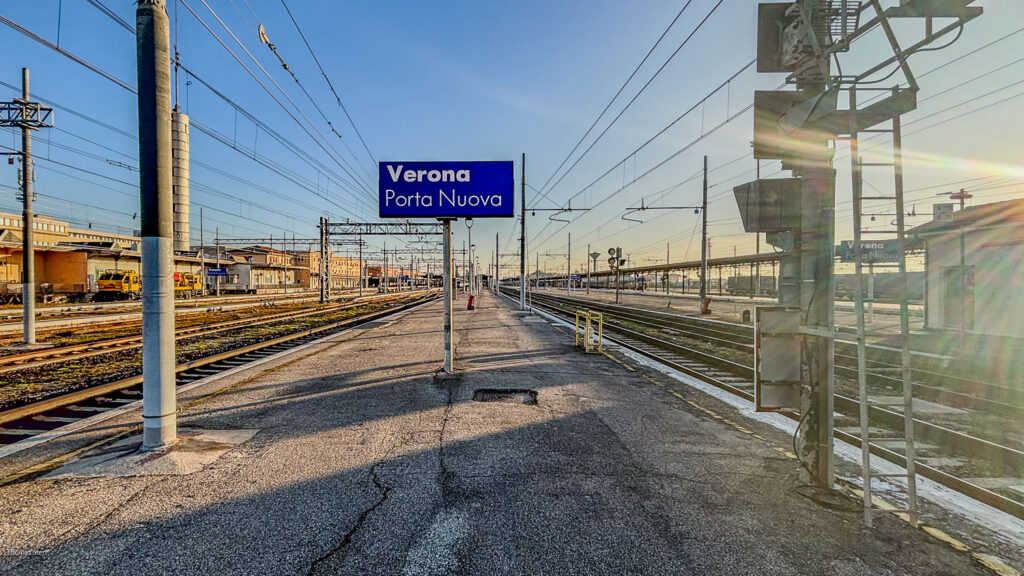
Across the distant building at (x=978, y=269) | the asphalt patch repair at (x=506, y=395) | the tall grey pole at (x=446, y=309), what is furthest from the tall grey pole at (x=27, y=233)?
the distant building at (x=978, y=269)

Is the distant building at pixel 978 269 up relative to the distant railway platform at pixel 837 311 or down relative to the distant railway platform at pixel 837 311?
up

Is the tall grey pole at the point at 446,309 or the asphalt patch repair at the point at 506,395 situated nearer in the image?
the asphalt patch repair at the point at 506,395

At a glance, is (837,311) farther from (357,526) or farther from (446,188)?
(357,526)

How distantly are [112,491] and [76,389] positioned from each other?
18.8ft

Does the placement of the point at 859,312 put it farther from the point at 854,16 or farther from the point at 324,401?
the point at 324,401

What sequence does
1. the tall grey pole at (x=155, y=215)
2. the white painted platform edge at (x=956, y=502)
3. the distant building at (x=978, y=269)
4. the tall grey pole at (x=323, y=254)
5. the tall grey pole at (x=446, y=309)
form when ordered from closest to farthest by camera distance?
the white painted platform edge at (x=956, y=502), the tall grey pole at (x=155, y=215), the tall grey pole at (x=446, y=309), the distant building at (x=978, y=269), the tall grey pole at (x=323, y=254)

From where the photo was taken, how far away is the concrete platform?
9.94ft

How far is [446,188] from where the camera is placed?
9305 millimetres

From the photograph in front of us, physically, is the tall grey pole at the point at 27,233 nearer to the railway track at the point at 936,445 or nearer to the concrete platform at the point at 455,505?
the concrete platform at the point at 455,505

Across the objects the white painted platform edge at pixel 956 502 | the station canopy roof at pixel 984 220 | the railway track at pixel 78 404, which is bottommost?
the white painted platform edge at pixel 956 502

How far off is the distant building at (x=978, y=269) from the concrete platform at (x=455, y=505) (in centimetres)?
1342

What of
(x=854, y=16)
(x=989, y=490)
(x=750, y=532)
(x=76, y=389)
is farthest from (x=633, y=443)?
(x=76, y=389)

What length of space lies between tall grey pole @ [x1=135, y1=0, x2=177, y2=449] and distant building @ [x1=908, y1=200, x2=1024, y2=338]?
18240 millimetres

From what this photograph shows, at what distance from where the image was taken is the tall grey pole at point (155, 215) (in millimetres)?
4727
